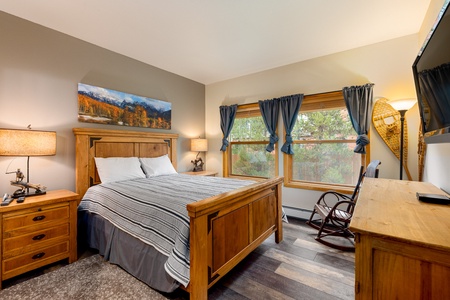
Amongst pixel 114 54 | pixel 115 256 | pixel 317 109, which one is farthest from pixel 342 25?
pixel 115 256

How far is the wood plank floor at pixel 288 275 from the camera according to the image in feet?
5.66

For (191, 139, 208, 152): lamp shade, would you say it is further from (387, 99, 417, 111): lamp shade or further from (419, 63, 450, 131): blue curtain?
(419, 63, 450, 131): blue curtain

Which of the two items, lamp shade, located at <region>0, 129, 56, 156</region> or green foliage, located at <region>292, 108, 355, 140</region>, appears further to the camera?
green foliage, located at <region>292, 108, 355, 140</region>

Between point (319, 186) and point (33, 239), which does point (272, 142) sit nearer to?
point (319, 186)

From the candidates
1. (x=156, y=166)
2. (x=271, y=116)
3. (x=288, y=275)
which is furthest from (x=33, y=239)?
(x=271, y=116)

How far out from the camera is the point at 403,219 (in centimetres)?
95

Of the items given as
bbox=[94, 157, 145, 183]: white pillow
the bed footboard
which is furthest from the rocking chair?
bbox=[94, 157, 145, 183]: white pillow

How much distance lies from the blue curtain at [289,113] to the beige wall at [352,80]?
0.17 m

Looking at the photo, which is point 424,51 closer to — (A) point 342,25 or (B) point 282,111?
(A) point 342,25

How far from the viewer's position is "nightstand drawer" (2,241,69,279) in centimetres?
186

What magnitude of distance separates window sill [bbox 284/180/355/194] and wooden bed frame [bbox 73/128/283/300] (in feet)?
3.29

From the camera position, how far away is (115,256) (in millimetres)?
2111

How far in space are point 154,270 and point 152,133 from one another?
7.83ft

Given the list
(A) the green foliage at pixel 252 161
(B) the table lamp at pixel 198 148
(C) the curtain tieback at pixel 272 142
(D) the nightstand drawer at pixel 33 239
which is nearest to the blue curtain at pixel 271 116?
(C) the curtain tieback at pixel 272 142
